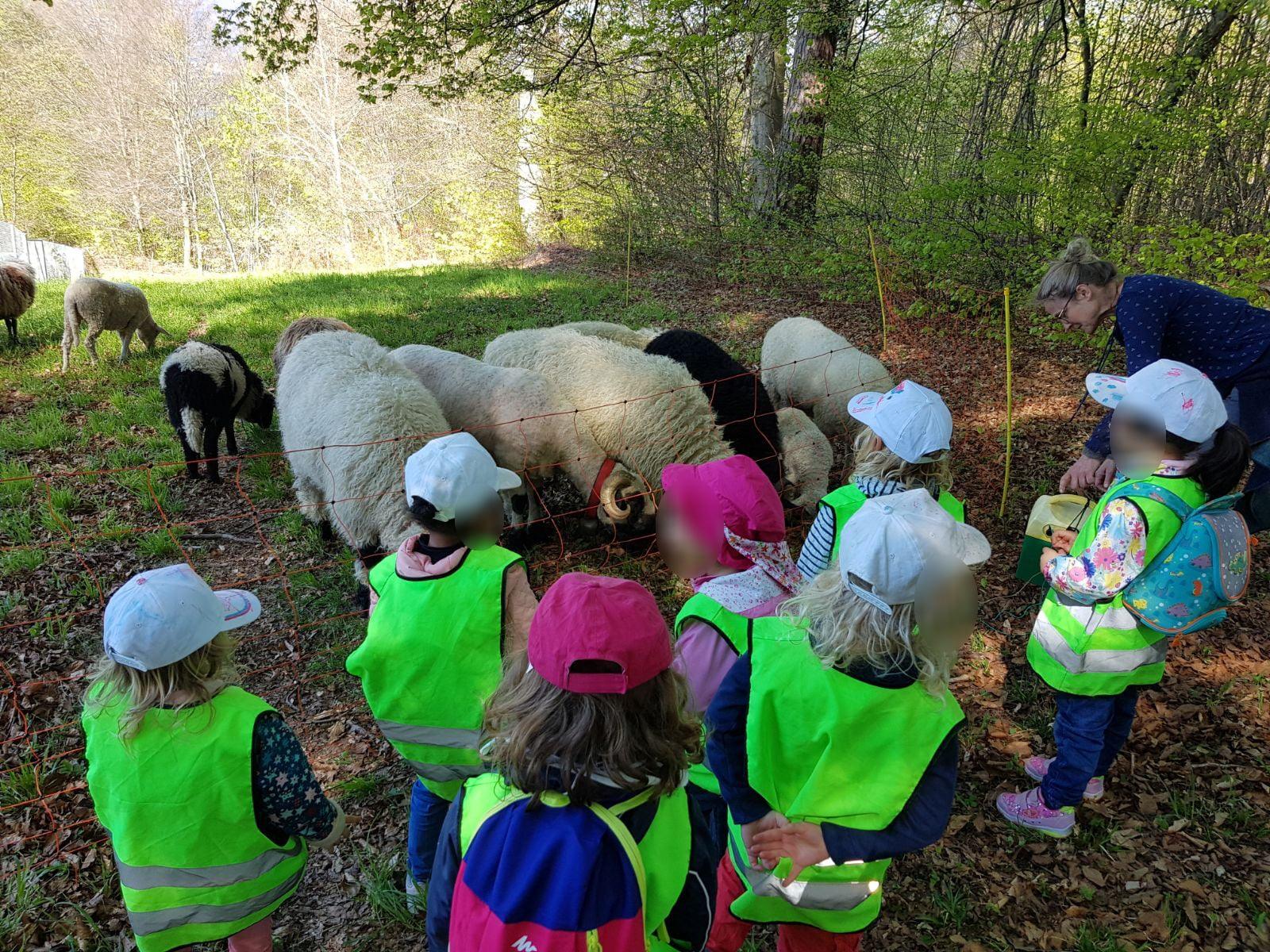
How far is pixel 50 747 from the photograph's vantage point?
318 centimetres

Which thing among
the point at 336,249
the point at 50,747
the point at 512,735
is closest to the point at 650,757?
the point at 512,735

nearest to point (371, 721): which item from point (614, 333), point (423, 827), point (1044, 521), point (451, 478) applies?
point (423, 827)

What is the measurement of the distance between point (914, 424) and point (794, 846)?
5.15 ft

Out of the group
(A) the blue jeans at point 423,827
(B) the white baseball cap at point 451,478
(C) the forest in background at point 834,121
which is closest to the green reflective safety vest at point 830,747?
(B) the white baseball cap at point 451,478

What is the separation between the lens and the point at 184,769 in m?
1.75

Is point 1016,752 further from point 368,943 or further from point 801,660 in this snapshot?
point 368,943

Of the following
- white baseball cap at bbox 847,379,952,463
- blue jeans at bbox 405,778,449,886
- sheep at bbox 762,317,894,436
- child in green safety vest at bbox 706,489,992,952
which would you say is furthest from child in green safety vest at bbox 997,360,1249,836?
sheep at bbox 762,317,894,436

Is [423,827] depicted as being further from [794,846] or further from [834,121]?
[834,121]

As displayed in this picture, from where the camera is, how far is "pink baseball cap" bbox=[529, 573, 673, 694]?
1242mm

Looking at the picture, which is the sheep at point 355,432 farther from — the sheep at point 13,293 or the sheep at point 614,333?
the sheep at point 13,293

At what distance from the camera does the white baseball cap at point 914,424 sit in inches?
98.5

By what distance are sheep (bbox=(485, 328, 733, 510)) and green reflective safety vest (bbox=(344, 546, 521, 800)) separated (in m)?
2.96

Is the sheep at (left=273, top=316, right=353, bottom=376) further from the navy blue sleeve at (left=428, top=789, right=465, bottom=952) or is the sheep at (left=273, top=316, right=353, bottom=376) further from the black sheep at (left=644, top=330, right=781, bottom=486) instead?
the navy blue sleeve at (left=428, top=789, right=465, bottom=952)

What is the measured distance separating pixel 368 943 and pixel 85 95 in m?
34.8
